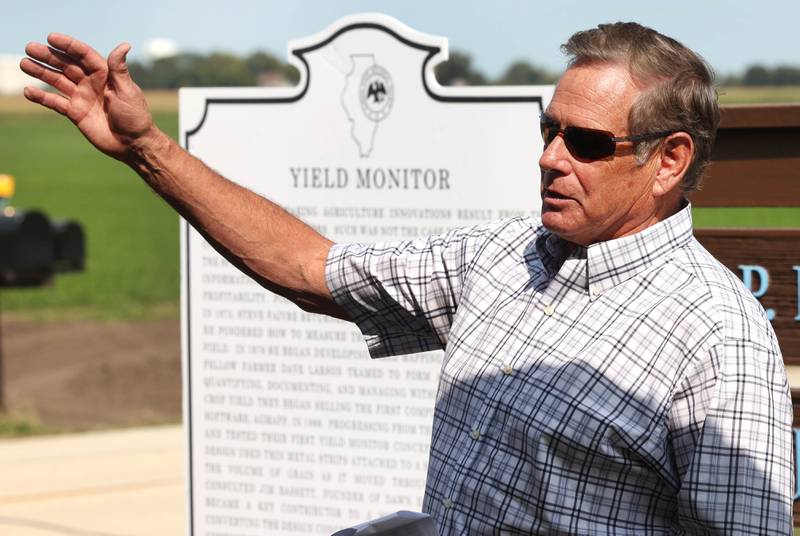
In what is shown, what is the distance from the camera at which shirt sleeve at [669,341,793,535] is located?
205 centimetres

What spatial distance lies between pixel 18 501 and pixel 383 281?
14.1ft

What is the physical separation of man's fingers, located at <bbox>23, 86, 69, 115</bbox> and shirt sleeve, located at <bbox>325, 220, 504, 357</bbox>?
59cm

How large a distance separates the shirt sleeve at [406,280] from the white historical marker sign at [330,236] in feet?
4.96

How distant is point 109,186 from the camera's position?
47.5m

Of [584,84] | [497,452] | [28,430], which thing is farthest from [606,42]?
[28,430]

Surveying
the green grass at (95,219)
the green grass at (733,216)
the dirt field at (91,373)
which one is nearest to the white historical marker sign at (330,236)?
the green grass at (733,216)

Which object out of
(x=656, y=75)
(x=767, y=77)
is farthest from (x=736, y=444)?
(x=767, y=77)

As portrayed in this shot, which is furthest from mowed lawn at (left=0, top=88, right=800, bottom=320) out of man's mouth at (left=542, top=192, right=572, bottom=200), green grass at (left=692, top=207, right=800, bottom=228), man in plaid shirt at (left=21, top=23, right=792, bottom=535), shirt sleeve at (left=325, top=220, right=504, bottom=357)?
man's mouth at (left=542, top=192, right=572, bottom=200)

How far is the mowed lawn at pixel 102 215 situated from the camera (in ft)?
71.9

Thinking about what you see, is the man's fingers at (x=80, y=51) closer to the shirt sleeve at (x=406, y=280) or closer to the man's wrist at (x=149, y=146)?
the man's wrist at (x=149, y=146)

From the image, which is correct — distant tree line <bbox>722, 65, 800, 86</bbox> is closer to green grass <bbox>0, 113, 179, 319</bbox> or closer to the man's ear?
green grass <bbox>0, 113, 179, 319</bbox>

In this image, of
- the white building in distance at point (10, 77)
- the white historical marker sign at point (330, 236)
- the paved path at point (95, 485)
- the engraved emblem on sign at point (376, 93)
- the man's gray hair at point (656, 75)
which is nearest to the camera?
the man's gray hair at point (656, 75)

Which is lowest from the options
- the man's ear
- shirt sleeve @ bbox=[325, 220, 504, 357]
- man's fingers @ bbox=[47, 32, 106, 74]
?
shirt sleeve @ bbox=[325, 220, 504, 357]

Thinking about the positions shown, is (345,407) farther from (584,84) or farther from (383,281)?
(584,84)
